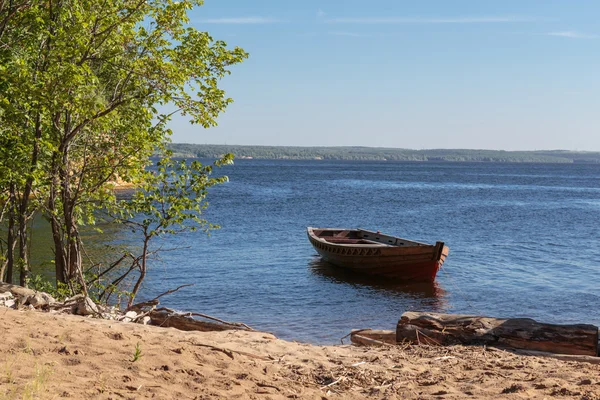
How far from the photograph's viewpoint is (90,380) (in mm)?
6203

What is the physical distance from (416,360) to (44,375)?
458cm

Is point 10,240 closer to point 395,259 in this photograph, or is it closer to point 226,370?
point 226,370

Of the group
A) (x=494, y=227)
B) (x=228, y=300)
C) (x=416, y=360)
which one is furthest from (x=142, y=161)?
(x=494, y=227)

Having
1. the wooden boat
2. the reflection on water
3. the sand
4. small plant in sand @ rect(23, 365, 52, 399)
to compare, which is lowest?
the reflection on water

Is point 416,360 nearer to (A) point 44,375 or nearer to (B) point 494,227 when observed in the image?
(A) point 44,375

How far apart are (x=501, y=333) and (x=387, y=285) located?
1548 cm

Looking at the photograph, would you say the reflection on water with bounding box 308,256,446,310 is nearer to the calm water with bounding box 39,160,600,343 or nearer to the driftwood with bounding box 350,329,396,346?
the calm water with bounding box 39,160,600,343

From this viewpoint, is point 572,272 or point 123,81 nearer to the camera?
point 123,81

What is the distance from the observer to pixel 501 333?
10.1 m

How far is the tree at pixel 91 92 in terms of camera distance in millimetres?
11672

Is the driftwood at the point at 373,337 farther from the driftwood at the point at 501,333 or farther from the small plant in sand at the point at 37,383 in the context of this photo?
the small plant in sand at the point at 37,383

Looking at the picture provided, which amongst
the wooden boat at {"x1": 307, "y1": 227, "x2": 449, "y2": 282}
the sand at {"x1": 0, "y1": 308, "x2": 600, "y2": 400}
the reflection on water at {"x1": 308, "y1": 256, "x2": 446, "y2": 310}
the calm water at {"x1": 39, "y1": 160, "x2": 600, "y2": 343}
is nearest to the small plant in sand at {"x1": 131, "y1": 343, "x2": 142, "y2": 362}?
the sand at {"x1": 0, "y1": 308, "x2": 600, "y2": 400}

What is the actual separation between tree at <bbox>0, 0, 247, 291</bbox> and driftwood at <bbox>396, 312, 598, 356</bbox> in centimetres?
537

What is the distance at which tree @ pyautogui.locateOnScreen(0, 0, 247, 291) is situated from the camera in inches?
460
